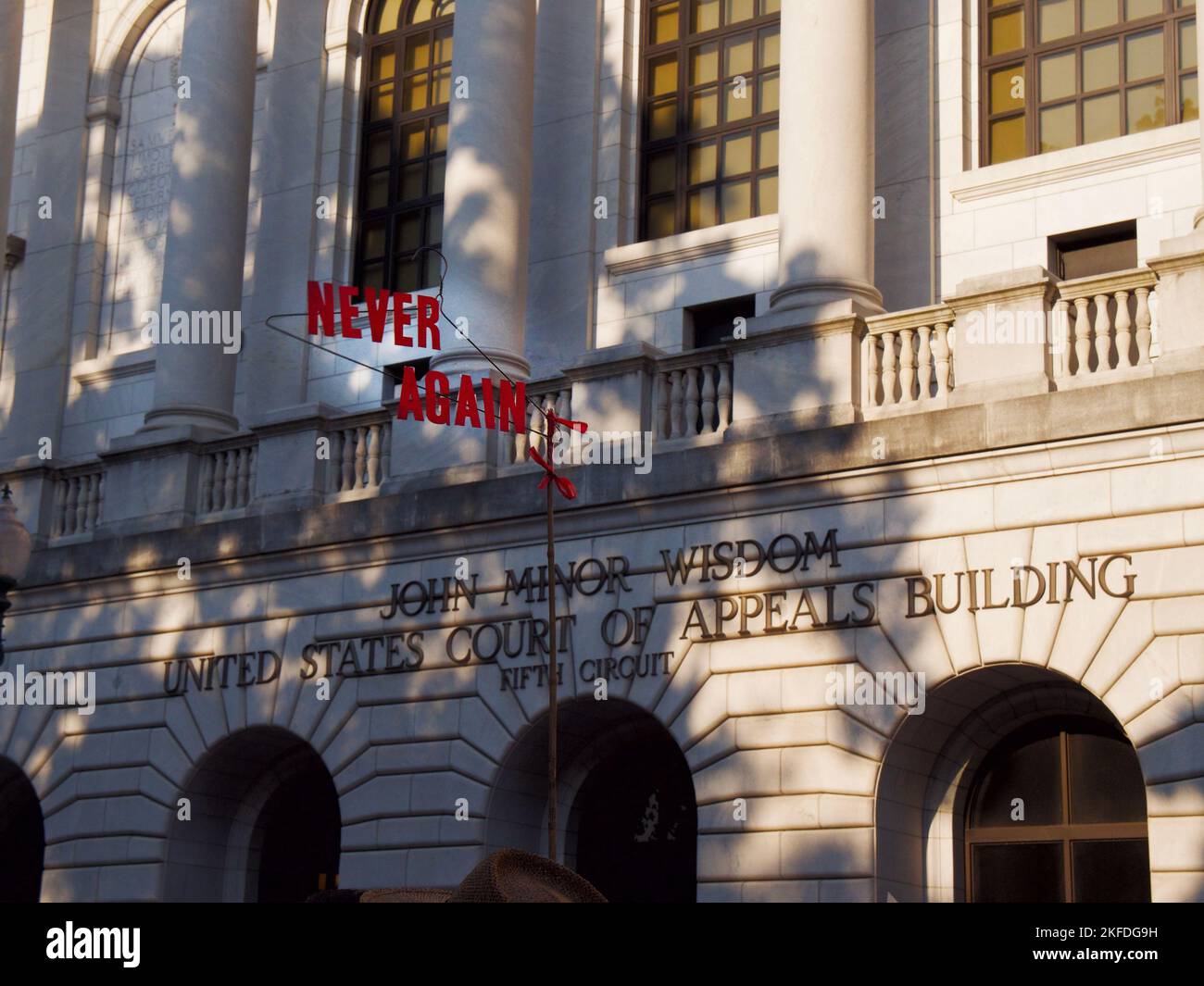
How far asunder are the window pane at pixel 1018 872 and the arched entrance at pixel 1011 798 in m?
0.01

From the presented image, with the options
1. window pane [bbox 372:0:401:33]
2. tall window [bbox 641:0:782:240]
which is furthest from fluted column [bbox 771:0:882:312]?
window pane [bbox 372:0:401:33]

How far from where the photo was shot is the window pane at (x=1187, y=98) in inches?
786

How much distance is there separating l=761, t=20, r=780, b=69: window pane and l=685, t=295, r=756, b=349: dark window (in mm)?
3093

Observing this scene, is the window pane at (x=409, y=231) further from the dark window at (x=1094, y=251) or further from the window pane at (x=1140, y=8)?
the window pane at (x=1140, y=8)

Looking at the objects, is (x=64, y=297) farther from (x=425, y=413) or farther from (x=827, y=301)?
(x=827, y=301)

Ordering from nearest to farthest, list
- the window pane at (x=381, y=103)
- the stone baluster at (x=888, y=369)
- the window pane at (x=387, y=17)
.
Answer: the stone baluster at (x=888, y=369)
the window pane at (x=381, y=103)
the window pane at (x=387, y=17)

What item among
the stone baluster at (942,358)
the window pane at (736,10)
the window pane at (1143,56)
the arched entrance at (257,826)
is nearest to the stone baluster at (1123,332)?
the stone baluster at (942,358)

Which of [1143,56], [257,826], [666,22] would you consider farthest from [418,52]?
[257,826]

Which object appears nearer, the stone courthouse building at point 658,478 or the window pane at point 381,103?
the stone courthouse building at point 658,478

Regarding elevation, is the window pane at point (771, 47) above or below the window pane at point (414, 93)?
below

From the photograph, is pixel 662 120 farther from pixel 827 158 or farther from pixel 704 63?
pixel 827 158

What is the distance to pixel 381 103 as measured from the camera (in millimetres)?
27234

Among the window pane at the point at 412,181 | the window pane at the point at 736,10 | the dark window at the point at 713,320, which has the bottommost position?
the dark window at the point at 713,320
